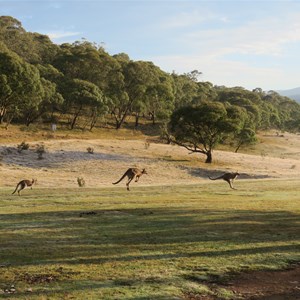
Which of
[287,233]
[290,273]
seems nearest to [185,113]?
[287,233]

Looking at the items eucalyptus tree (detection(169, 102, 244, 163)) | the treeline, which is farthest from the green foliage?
eucalyptus tree (detection(169, 102, 244, 163))

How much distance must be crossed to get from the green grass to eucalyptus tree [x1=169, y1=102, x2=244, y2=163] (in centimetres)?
3402

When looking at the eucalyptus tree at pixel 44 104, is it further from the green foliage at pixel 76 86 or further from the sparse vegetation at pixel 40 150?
the sparse vegetation at pixel 40 150

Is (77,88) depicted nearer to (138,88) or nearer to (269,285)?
(138,88)

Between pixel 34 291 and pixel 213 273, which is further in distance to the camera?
pixel 213 273

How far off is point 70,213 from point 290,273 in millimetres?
9586

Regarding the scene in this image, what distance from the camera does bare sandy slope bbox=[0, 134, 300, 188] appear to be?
39.6 meters

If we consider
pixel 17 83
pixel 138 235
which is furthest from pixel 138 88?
pixel 138 235

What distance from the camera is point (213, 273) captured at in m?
9.41

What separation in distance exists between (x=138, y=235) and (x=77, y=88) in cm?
6012

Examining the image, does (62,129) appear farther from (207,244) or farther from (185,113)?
(207,244)

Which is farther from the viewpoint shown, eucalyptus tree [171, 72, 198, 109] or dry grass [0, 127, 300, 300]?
eucalyptus tree [171, 72, 198, 109]

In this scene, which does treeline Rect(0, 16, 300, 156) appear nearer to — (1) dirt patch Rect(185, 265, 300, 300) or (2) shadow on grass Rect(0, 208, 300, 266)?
(2) shadow on grass Rect(0, 208, 300, 266)

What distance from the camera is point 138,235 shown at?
1295 centimetres
